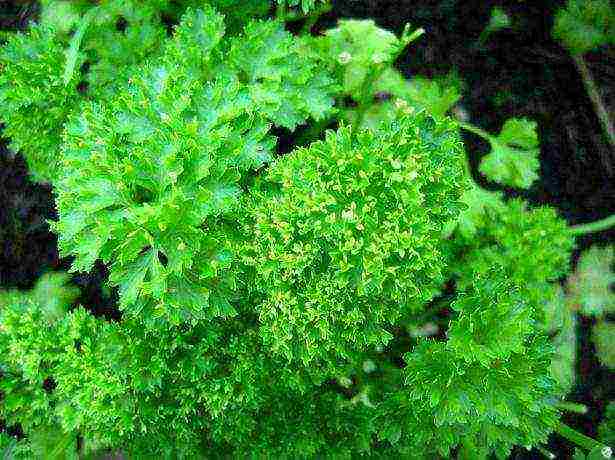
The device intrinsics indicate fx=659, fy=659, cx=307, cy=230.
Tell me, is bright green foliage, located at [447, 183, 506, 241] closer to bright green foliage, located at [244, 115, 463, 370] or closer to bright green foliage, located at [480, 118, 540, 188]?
bright green foliage, located at [480, 118, 540, 188]

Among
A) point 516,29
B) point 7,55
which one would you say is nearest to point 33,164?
point 7,55

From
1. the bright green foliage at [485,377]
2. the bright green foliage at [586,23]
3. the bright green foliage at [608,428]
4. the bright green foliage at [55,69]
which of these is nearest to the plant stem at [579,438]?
the bright green foliage at [485,377]

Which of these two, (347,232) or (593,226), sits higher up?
(347,232)

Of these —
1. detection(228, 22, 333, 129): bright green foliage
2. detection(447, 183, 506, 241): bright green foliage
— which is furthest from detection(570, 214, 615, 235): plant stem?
detection(228, 22, 333, 129): bright green foliage

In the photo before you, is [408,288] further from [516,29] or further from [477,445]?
[516,29]

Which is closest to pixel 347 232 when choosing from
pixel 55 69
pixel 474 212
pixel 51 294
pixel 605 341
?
pixel 474 212

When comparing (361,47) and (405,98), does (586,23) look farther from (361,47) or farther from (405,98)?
(361,47)
